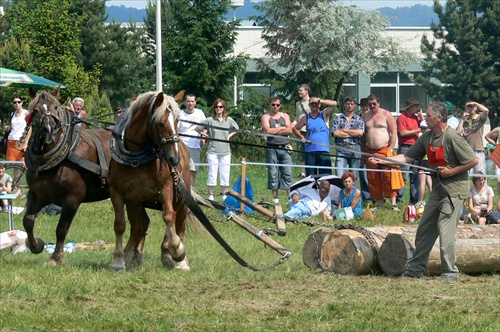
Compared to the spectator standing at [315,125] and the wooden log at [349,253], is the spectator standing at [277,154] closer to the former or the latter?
the spectator standing at [315,125]

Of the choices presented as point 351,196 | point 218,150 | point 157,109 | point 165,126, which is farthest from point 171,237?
point 218,150

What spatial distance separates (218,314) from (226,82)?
87.5ft

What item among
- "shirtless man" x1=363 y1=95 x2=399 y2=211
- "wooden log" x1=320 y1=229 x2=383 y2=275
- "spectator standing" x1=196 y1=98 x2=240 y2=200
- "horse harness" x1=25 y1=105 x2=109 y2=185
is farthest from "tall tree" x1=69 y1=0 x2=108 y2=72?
"wooden log" x1=320 y1=229 x2=383 y2=275

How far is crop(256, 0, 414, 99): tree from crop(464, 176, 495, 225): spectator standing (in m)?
A: 27.9

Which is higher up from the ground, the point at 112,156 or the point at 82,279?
the point at 112,156

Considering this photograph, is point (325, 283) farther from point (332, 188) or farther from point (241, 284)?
point (332, 188)

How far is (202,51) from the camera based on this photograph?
108ft

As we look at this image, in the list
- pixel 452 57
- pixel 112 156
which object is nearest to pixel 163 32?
pixel 452 57

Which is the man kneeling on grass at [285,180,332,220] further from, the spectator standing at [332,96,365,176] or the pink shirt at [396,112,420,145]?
the pink shirt at [396,112,420,145]

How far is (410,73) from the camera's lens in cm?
5128

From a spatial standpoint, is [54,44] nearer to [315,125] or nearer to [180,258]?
[315,125]

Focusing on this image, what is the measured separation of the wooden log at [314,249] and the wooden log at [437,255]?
2.28 ft

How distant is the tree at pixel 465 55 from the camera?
1817 inches

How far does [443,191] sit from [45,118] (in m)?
4.35
